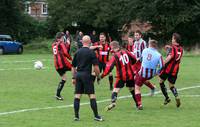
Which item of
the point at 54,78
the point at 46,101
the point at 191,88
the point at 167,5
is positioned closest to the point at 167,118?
the point at 46,101

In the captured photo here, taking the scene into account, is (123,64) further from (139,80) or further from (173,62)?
(173,62)

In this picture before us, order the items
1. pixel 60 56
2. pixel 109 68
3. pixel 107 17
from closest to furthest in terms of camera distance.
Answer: pixel 109 68 < pixel 60 56 < pixel 107 17

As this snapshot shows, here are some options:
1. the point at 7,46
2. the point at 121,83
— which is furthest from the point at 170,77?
the point at 7,46

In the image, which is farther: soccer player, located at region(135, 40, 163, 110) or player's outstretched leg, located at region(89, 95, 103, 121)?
soccer player, located at region(135, 40, 163, 110)

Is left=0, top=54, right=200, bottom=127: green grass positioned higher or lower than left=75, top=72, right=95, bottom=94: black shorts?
lower

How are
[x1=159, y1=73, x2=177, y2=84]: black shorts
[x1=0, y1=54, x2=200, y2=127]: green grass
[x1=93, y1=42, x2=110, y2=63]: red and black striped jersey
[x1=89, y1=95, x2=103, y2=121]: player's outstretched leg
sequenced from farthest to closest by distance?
[x1=93, y1=42, x2=110, y2=63]: red and black striped jersey, [x1=159, y1=73, x2=177, y2=84]: black shorts, [x1=89, y1=95, x2=103, y2=121]: player's outstretched leg, [x1=0, y1=54, x2=200, y2=127]: green grass

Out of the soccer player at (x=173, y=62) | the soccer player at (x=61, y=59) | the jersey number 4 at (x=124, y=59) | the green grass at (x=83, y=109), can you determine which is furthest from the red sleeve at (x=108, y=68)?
the soccer player at (x=61, y=59)

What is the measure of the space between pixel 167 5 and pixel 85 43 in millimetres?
46441

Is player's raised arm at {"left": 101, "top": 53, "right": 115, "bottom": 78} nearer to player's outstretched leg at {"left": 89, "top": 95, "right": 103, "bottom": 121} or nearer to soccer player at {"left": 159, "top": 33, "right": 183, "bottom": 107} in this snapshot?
player's outstretched leg at {"left": 89, "top": 95, "right": 103, "bottom": 121}

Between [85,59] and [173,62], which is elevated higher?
[85,59]

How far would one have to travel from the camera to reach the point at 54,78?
87.2 ft

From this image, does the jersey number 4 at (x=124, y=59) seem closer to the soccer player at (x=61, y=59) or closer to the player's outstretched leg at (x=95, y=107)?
the player's outstretched leg at (x=95, y=107)

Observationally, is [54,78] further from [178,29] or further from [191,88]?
[178,29]

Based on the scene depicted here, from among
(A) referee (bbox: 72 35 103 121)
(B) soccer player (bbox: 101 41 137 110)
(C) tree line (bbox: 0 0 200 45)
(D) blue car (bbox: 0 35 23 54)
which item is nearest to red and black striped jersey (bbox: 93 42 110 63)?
(B) soccer player (bbox: 101 41 137 110)
